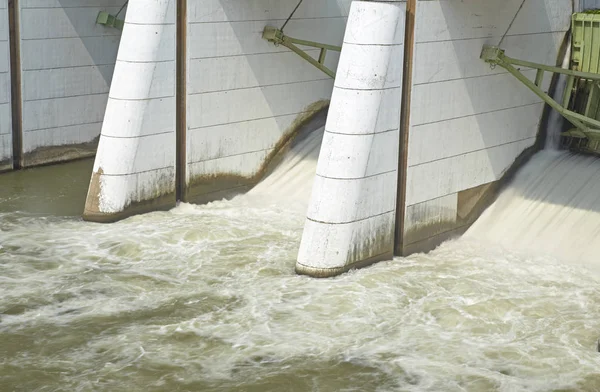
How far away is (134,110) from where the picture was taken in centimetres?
1484

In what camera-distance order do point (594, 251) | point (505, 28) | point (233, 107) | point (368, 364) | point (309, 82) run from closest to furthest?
1. point (368, 364)
2. point (594, 251)
3. point (505, 28)
4. point (233, 107)
5. point (309, 82)

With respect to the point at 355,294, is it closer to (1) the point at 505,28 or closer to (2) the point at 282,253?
(2) the point at 282,253

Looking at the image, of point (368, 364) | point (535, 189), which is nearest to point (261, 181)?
point (535, 189)

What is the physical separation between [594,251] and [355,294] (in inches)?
136

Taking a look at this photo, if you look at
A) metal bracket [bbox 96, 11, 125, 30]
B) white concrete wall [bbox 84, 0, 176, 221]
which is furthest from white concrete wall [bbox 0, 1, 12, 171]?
white concrete wall [bbox 84, 0, 176, 221]

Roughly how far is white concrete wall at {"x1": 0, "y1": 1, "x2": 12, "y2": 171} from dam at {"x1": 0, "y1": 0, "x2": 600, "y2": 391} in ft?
0.13

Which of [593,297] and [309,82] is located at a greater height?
[309,82]

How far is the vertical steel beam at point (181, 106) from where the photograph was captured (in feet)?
50.1

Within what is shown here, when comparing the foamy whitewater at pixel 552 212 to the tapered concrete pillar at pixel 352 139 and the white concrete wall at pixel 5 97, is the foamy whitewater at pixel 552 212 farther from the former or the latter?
the white concrete wall at pixel 5 97

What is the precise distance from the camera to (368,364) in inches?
→ 404

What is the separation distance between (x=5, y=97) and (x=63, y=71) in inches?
51.8

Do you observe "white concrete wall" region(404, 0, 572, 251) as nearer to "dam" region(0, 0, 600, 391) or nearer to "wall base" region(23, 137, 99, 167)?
"dam" region(0, 0, 600, 391)

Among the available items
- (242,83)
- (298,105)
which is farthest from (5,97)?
(298,105)

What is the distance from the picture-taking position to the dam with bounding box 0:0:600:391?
34.5ft
